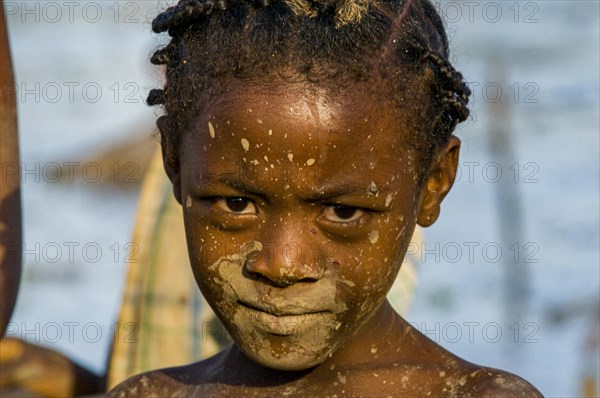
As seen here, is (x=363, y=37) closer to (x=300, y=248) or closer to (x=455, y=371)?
(x=300, y=248)

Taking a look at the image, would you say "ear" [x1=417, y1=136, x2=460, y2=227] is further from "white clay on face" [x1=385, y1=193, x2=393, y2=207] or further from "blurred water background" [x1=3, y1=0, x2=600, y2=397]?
"blurred water background" [x1=3, y1=0, x2=600, y2=397]

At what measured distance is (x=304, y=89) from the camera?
2383 mm

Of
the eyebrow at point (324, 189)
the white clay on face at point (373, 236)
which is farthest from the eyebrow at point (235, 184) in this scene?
the white clay on face at point (373, 236)

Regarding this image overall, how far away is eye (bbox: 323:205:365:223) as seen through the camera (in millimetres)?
2424

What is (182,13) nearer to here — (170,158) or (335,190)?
(170,158)

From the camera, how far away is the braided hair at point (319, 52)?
2406mm

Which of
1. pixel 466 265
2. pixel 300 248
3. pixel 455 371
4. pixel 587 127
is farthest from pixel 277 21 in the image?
pixel 587 127

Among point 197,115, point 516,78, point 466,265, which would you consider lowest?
point 466,265

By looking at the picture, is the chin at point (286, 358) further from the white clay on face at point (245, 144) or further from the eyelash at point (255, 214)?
the white clay on face at point (245, 144)

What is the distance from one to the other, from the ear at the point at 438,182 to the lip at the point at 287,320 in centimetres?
35

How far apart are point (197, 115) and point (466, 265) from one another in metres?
4.24

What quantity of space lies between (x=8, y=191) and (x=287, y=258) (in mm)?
1042

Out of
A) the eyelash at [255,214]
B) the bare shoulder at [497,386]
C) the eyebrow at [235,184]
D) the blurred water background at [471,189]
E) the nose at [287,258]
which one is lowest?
the blurred water background at [471,189]

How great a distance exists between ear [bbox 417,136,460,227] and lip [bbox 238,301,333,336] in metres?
0.35
